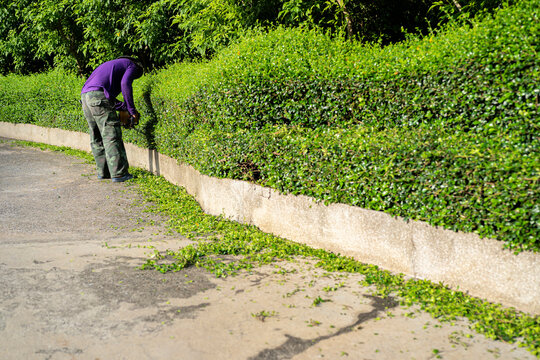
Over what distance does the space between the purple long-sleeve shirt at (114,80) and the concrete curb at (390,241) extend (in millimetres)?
2680

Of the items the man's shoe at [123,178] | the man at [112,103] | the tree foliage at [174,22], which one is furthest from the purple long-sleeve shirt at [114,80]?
A: the tree foliage at [174,22]

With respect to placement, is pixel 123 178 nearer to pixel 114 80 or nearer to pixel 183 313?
pixel 114 80

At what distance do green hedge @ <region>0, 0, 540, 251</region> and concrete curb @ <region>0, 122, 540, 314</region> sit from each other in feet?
0.40

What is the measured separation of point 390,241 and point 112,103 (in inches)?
248

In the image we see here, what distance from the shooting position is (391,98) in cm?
518

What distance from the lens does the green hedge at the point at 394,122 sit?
3783 mm

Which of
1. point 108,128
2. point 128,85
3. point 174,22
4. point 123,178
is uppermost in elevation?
point 174,22

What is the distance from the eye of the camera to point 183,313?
12.2 ft

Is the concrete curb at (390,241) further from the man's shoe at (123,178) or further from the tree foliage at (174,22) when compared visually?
the tree foliage at (174,22)

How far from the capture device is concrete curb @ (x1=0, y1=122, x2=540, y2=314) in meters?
3.63

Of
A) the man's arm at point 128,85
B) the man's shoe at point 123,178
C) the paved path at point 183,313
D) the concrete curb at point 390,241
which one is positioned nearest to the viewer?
the paved path at point 183,313

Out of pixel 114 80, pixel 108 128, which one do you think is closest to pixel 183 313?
pixel 108 128

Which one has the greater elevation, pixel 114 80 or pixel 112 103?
pixel 114 80

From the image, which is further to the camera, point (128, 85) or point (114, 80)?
point (114, 80)
